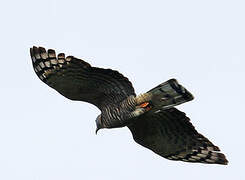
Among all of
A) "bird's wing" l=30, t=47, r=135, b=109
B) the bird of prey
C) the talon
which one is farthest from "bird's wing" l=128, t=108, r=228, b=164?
"bird's wing" l=30, t=47, r=135, b=109

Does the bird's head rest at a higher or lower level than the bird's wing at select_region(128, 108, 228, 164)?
higher

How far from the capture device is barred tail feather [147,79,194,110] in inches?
471

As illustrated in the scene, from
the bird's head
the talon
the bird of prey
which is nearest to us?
the bird of prey

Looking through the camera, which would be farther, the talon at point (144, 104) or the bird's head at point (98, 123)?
the bird's head at point (98, 123)

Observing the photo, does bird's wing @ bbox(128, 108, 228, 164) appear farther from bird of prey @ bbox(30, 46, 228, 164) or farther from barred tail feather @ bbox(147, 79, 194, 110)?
barred tail feather @ bbox(147, 79, 194, 110)

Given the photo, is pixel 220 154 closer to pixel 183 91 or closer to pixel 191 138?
pixel 191 138

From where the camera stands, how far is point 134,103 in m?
12.6

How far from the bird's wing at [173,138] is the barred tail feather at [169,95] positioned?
55 cm

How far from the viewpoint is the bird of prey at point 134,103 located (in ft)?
40.5

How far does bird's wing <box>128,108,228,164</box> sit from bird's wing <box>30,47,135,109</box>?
2.42 feet

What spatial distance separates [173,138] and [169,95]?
5.81ft

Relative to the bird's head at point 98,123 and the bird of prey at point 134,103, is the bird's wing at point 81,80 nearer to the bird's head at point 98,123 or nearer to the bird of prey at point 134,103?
the bird of prey at point 134,103

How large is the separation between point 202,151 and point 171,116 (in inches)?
50.7

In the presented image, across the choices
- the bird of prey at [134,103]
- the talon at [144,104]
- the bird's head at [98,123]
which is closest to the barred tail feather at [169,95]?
the bird of prey at [134,103]
